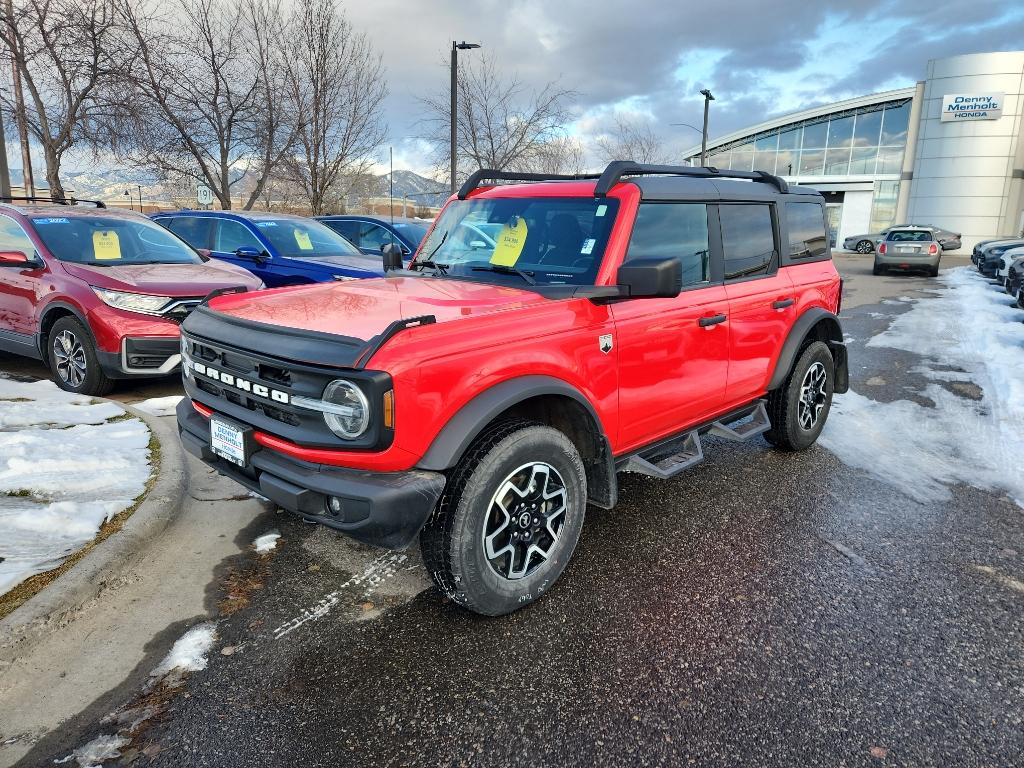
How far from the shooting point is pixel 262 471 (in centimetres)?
284

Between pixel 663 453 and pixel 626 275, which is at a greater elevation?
pixel 626 275

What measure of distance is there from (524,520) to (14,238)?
6.33 meters

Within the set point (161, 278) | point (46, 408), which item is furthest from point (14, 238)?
point (46, 408)

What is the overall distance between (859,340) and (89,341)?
33.7 ft

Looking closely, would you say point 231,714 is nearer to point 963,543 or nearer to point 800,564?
point 800,564

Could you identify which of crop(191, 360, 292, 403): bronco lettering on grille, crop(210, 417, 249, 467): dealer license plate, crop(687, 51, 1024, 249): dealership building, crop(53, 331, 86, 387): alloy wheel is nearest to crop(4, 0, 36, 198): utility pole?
crop(53, 331, 86, 387): alloy wheel

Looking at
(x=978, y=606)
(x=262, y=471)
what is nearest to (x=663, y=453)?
(x=978, y=606)

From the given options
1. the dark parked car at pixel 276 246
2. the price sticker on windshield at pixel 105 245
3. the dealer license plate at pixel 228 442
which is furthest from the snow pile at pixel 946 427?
the price sticker on windshield at pixel 105 245

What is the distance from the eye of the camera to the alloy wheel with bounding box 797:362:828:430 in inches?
202

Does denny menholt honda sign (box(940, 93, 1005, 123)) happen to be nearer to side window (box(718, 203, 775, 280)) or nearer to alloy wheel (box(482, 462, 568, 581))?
side window (box(718, 203, 775, 280))

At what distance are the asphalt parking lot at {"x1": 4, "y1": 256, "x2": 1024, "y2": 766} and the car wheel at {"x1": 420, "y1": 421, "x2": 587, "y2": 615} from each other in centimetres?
18

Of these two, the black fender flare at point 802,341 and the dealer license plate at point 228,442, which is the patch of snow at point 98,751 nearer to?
the dealer license plate at point 228,442

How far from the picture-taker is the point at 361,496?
98.3 inches

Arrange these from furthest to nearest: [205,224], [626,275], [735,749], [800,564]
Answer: [205,224]
[800,564]
[626,275]
[735,749]
